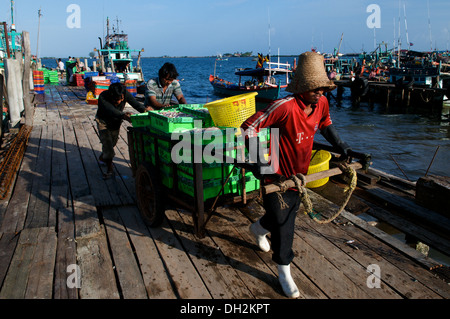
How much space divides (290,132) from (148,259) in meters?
2.05

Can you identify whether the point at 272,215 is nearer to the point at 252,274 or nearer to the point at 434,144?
the point at 252,274

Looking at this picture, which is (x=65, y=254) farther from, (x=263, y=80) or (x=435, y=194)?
(x=263, y=80)

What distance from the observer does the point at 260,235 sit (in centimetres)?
362

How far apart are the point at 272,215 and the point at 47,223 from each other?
10.3ft

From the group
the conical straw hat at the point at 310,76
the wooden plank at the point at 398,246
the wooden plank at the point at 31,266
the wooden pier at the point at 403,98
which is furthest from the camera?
the wooden pier at the point at 403,98

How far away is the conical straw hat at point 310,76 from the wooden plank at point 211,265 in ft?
6.32

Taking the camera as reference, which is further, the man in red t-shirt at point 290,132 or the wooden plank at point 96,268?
the wooden plank at point 96,268

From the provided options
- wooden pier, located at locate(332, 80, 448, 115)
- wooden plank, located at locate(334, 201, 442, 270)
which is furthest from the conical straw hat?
wooden pier, located at locate(332, 80, 448, 115)

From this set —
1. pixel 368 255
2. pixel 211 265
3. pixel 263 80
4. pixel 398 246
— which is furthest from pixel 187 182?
pixel 263 80

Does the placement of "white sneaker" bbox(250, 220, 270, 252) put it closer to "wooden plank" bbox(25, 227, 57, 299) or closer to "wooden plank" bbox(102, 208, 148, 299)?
"wooden plank" bbox(102, 208, 148, 299)

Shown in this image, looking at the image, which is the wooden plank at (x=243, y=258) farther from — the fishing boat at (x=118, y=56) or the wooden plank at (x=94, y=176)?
the fishing boat at (x=118, y=56)

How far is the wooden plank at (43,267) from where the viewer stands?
2998 mm

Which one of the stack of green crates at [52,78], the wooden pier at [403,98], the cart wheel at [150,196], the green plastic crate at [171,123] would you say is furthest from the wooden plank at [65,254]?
the wooden pier at [403,98]

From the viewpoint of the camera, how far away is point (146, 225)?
4.30 metres
